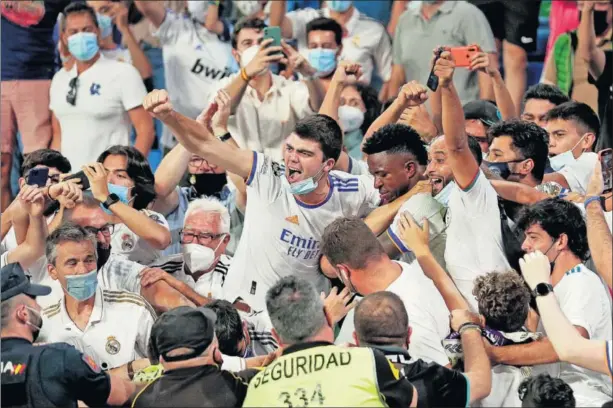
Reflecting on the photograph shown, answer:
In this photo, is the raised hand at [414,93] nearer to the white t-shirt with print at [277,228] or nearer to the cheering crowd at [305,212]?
the cheering crowd at [305,212]

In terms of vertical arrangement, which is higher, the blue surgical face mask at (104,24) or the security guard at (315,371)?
the security guard at (315,371)

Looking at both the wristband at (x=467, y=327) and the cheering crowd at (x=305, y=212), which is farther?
the wristband at (x=467, y=327)

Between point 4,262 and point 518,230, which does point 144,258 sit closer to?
point 4,262

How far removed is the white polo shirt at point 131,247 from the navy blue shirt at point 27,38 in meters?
2.74

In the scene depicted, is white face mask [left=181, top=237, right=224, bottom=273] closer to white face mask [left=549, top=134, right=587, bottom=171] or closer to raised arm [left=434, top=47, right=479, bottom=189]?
raised arm [left=434, top=47, right=479, bottom=189]

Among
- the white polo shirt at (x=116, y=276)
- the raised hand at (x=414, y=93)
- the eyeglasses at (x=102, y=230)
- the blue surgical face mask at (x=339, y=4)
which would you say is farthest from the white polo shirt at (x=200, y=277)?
the blue surgical face mask at (x=339, y=4)

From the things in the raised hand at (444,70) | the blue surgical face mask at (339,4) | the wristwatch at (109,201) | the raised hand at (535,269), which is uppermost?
the raised hand at (444,70)

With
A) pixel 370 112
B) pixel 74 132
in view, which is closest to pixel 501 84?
pixel 370 112

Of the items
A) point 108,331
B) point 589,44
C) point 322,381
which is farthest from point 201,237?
point 589,44

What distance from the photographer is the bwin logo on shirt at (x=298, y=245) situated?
764 cm

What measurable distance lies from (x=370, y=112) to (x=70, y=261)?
333 cm

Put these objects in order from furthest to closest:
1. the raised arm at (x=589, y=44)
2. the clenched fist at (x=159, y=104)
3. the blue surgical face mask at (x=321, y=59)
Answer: the blue surgical face mask at (x=321, y=59) < the raised arm at (x=589, y=44) < the clenched fist at (x=159, y=104)

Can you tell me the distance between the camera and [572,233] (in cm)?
691

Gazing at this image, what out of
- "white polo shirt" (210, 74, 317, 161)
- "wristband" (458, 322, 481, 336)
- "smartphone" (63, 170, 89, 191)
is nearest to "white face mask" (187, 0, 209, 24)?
Answer: "white polo shirt" (210, 74, 317, 161)
